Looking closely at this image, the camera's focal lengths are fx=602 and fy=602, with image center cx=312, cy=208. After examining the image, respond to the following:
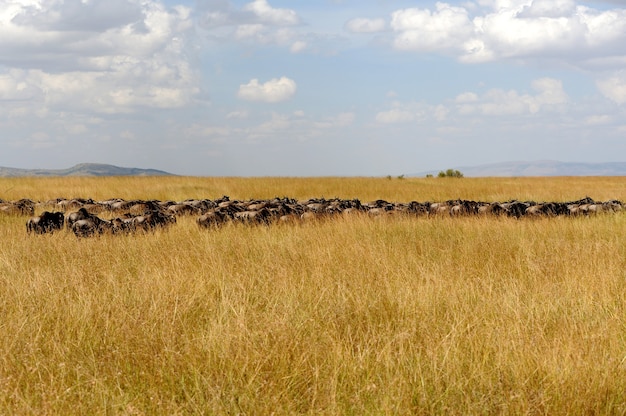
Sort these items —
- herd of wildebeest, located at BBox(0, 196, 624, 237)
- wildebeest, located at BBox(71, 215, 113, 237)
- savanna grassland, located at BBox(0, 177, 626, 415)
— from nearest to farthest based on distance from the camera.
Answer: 1. savanna grassland, located at BBox(0, 177, 626, 415)
2. wildebeest, located at BBox(71, 215, 113, 237)
3. herd of wildebeest, located at BBox(0, 196, 624, 237)

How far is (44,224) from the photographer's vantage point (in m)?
11.8

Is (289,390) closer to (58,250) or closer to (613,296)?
(613,296)

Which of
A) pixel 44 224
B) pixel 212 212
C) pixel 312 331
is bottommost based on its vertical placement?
pixel 312 331

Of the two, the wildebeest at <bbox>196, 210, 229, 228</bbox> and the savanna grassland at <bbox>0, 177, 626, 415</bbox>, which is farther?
the wildebeest at <bbox>196, 210, 229, 228</bbox>

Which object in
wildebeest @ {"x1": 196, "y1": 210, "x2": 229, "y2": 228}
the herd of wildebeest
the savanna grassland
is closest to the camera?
the savanna grassland

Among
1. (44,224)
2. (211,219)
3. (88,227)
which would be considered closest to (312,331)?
(88,227)

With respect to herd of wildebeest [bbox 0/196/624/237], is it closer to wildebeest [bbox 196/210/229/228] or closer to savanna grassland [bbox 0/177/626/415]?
wildebeest [bbox 196/210/229/228]

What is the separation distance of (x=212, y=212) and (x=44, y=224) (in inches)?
129

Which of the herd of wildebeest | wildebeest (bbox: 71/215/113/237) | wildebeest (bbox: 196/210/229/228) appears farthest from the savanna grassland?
wildebeest (bbox: 196/210/229/228)

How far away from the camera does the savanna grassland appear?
3.80 metres

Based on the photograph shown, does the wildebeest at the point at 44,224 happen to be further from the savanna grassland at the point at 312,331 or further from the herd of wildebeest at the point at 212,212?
the savanna grassland at the point at 312,331

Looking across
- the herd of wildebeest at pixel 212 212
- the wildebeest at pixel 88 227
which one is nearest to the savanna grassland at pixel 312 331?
the wildebeest at pixel 88 227

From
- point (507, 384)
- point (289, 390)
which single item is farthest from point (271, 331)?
point (507, 384)

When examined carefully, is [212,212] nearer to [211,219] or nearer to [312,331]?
[211,219]
